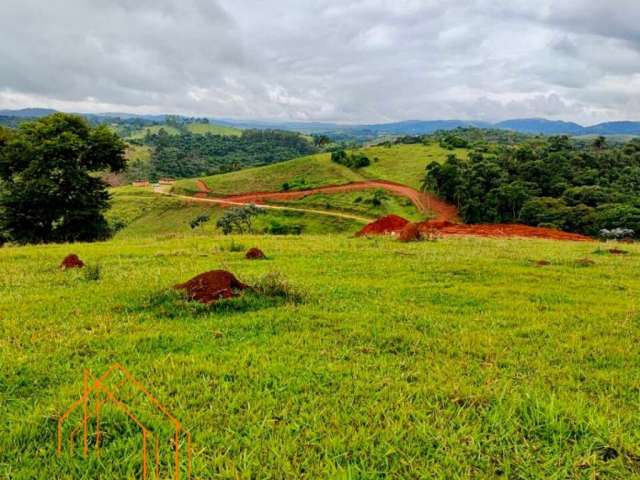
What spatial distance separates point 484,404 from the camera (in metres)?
4.00

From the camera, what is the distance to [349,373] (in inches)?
181

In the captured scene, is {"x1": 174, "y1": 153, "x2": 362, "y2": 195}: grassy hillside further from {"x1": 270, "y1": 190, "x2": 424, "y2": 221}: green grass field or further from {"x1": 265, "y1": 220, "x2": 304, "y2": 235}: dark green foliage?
{"x1": 265, "y1": 220, "x2": 304, "y2": 235}: dark green foliage

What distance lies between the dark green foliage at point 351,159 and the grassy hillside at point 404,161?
4.61 feet

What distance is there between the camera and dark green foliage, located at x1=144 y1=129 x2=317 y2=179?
130 m

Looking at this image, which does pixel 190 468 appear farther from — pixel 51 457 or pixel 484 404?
pixel 484 404

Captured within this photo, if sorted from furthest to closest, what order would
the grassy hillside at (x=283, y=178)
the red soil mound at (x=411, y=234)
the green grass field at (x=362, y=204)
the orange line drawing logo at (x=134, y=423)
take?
the grassy hillside at (x=283, y=178) < the green grass field at (x=362, y=204) < the red soil mound at (x=411, y=234) < the orange line drawing logo at (x=134, y=423)

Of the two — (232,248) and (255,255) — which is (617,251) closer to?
(255,255)

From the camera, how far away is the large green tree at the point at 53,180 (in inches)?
990

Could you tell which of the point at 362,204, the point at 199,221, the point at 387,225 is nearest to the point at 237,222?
the point at 199,221

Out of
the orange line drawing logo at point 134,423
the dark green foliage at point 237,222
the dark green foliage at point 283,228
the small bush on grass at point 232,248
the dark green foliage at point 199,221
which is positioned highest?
the orange line drawing logo at point 134,423

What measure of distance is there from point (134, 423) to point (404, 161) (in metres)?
83.7

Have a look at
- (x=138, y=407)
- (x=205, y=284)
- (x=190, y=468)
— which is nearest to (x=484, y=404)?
(x=190, y=468)

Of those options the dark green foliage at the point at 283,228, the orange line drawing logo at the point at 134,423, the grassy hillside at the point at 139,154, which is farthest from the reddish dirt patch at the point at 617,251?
the grassy hillside at the point at 139,154

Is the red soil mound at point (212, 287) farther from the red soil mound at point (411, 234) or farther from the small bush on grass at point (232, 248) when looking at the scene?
the red soil mound at point (411, 234)
